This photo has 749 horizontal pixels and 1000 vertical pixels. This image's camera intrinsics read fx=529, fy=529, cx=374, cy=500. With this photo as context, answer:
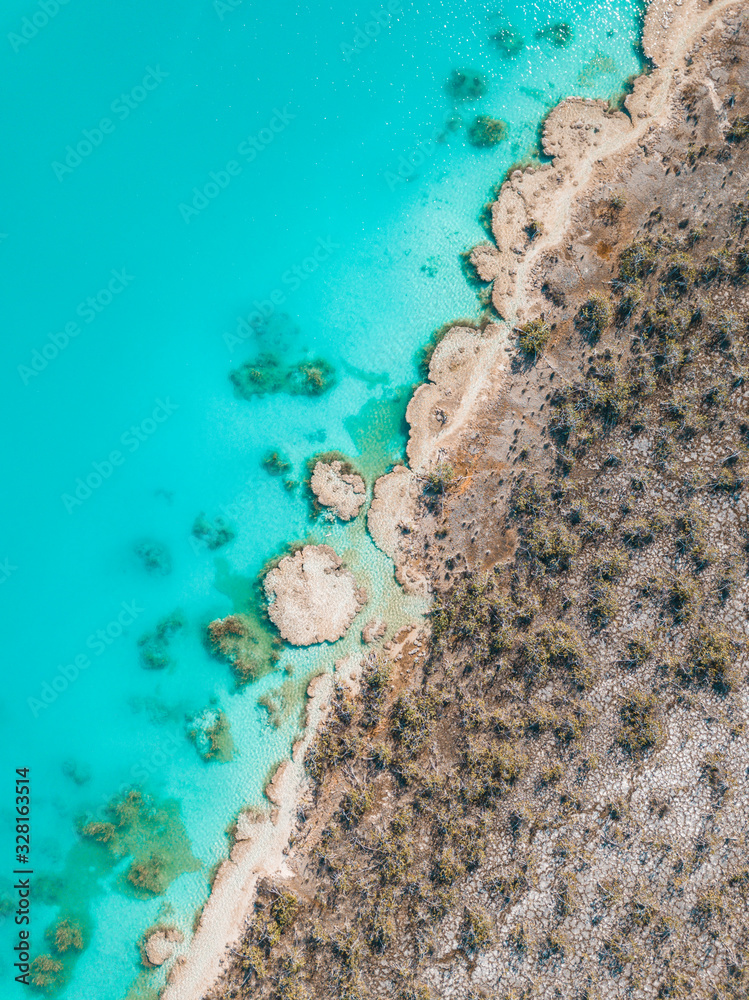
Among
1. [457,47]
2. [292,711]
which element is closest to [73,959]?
[292,711]

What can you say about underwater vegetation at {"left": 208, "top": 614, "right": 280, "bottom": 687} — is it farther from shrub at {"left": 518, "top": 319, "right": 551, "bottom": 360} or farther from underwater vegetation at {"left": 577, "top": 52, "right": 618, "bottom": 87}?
underwater vegetation at {"left": 577, "top": 52, "right": 618, "bottom": 87}

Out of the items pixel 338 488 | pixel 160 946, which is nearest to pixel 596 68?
pixel 338 488

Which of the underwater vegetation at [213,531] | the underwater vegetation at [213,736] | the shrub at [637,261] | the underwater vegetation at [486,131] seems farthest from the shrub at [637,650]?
the underwater vegetation at [486,131]

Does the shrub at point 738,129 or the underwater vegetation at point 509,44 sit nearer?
the shrub at point 738,129

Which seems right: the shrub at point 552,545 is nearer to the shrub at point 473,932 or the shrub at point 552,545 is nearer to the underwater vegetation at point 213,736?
the shrub at point 473,932

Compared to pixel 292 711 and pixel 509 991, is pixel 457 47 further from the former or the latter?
pixel 509 991

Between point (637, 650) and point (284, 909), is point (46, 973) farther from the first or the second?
point (637, 650)
